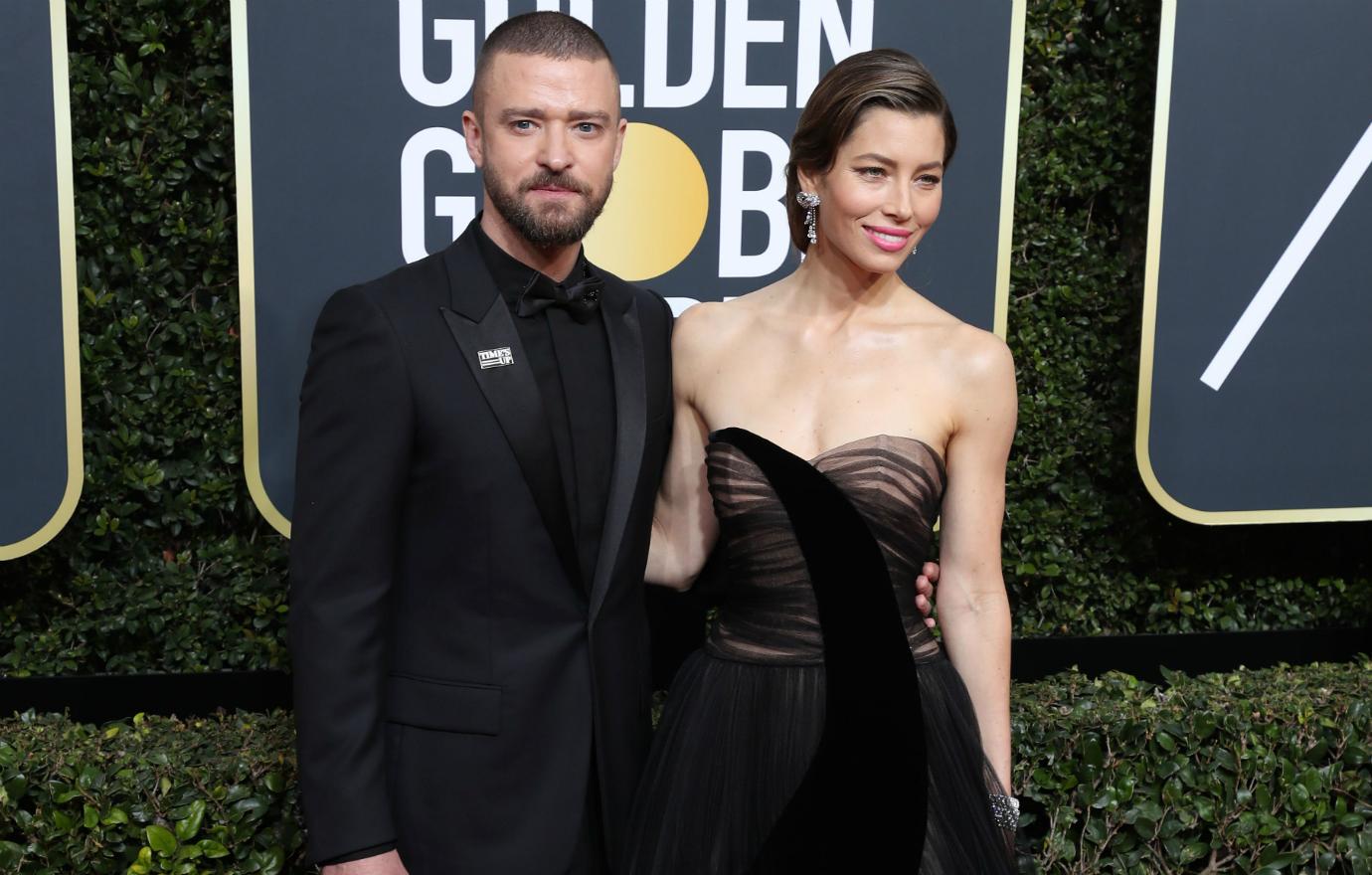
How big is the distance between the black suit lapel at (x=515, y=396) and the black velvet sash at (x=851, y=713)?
352 mm

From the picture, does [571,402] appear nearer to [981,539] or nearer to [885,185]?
[885,185]

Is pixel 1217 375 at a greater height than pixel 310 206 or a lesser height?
lesser

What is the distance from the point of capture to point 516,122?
6.71ft

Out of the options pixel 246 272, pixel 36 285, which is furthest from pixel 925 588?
pixel 36 285

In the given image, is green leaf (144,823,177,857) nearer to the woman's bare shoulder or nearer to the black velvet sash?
the black velvet sash

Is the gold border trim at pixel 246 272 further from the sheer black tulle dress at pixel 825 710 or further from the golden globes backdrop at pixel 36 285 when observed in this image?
the sheer black tulle dress at pixel 825 710

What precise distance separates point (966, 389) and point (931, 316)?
166mm

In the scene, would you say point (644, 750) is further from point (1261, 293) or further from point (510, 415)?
point (1261, 293)

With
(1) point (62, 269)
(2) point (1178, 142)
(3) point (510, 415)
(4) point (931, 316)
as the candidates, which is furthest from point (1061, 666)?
(1) point (62, 269)

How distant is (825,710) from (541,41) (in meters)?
1.16

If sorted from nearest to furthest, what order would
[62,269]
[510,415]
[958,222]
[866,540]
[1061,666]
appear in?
[510,415], [866,540], [62,269], [958,222], [1061,666]

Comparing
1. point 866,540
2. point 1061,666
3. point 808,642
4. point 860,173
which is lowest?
point 1061,666

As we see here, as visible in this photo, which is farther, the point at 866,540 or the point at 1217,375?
the point at 1217,375

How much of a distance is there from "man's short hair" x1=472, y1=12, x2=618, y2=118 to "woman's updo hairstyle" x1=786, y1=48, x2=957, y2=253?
1.19ft
